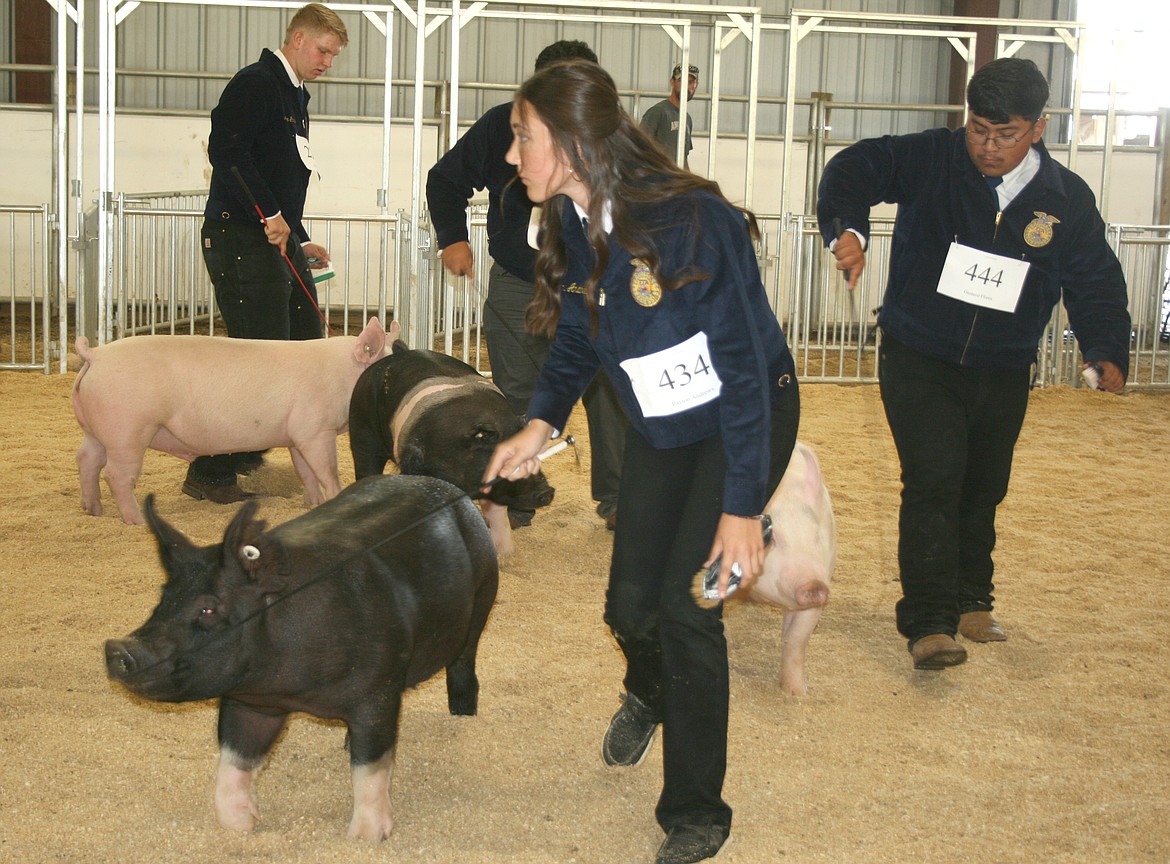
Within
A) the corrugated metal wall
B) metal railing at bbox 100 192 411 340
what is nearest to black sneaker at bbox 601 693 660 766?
metal railing at bbox 100 192 411 340

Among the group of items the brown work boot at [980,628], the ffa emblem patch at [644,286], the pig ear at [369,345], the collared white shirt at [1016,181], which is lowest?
the brown work boot at [980,628]

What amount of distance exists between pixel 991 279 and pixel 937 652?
3.59 ft

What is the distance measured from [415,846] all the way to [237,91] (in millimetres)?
3530

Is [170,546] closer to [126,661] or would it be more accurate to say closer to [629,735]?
[126,661]

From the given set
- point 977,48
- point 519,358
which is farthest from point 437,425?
point 977,48

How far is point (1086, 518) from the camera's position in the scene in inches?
220

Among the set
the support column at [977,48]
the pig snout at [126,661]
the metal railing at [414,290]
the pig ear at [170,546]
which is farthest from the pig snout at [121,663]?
the support column at [977,48]

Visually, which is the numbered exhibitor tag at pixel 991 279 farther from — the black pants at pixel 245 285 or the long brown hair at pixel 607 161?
the black pants at pixel 245 285

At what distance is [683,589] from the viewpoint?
234 centimetres

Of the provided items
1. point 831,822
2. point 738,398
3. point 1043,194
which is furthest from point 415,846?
point 1043,194

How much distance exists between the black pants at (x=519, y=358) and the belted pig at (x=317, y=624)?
6.49ft

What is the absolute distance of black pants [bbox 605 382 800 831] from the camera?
7.73ft

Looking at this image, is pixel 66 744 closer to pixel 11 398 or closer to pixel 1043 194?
pixel 1043 194

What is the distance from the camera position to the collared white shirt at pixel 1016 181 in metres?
3.60
